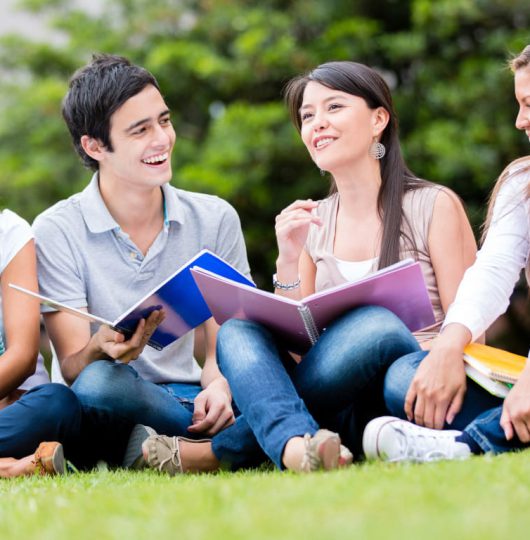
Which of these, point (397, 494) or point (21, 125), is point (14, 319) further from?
point (21, 125)

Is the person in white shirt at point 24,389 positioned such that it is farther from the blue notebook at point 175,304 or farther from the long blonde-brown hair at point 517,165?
the long blonde-brown hair at point 517,165

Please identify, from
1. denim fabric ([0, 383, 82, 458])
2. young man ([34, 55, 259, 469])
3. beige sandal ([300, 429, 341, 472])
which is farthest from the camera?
young man ([34, 55, 259, 469])

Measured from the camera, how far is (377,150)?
3.96 meters

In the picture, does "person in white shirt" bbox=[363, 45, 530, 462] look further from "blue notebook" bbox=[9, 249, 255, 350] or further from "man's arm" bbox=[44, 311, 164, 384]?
"man's arm" bbox=[44, 311, 164, 384]

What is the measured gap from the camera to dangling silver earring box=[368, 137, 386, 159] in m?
3.95

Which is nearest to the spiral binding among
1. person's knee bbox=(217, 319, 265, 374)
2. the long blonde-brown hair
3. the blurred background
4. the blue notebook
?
person's knee bbox=(217, 319, 265, 374)

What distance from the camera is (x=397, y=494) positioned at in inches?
78.9

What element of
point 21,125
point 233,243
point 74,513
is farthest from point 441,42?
point 74,513

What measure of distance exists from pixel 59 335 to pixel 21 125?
5810mm

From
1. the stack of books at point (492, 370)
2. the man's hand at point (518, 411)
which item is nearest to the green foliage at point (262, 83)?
the stack of books at point (492, 370)

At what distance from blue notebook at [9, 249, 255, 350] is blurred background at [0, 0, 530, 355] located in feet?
14.4

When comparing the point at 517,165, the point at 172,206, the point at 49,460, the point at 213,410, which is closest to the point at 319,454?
the point at 213,410

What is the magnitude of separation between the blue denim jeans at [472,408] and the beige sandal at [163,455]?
0.74m

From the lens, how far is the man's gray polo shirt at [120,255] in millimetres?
3906
